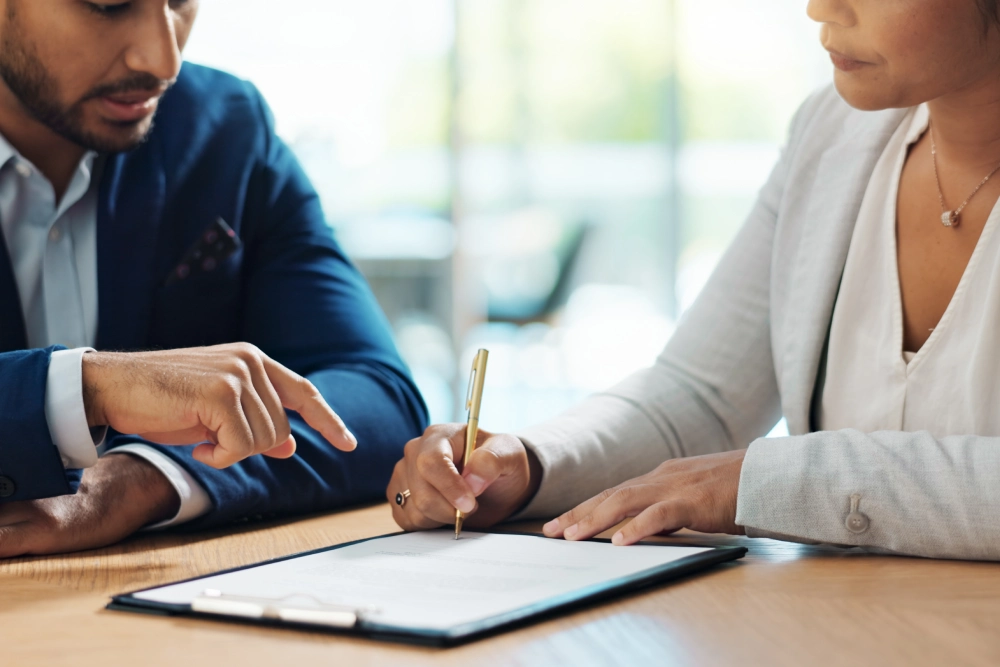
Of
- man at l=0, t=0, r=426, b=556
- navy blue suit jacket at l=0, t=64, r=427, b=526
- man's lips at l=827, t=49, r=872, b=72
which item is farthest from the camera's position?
navy blue suit jacket at l=0, t=64, r=427, b=526

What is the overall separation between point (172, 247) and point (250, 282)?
0.14 metres

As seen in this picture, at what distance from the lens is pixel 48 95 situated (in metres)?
1.51

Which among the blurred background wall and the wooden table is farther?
the blurred background wall

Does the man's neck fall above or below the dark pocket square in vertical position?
above

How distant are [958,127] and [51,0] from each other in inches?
48.6

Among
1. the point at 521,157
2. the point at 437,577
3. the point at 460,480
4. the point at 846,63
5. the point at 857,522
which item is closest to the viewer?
the point at 437,577

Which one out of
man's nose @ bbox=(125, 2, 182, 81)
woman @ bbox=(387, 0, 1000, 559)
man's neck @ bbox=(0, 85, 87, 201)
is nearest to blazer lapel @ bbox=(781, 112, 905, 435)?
woman @ bbox=(387, 0, 1000, 559)

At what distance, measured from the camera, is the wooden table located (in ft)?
2.04

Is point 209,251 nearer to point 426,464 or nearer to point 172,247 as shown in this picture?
point 172,247

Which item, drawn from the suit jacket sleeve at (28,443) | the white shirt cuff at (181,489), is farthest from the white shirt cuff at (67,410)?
the white shirt cuff at (181,489)

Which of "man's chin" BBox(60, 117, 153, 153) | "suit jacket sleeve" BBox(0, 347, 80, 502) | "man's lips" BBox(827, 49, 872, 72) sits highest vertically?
"man's lips" BBox(827, 49, 872, 72)

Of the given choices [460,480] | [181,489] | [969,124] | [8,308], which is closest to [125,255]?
[8,308]

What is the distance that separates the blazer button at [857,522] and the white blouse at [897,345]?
0.96 ft

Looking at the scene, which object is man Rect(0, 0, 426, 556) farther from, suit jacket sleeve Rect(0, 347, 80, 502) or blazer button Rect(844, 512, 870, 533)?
blazer button Rect(844, 512, 870, 533)
